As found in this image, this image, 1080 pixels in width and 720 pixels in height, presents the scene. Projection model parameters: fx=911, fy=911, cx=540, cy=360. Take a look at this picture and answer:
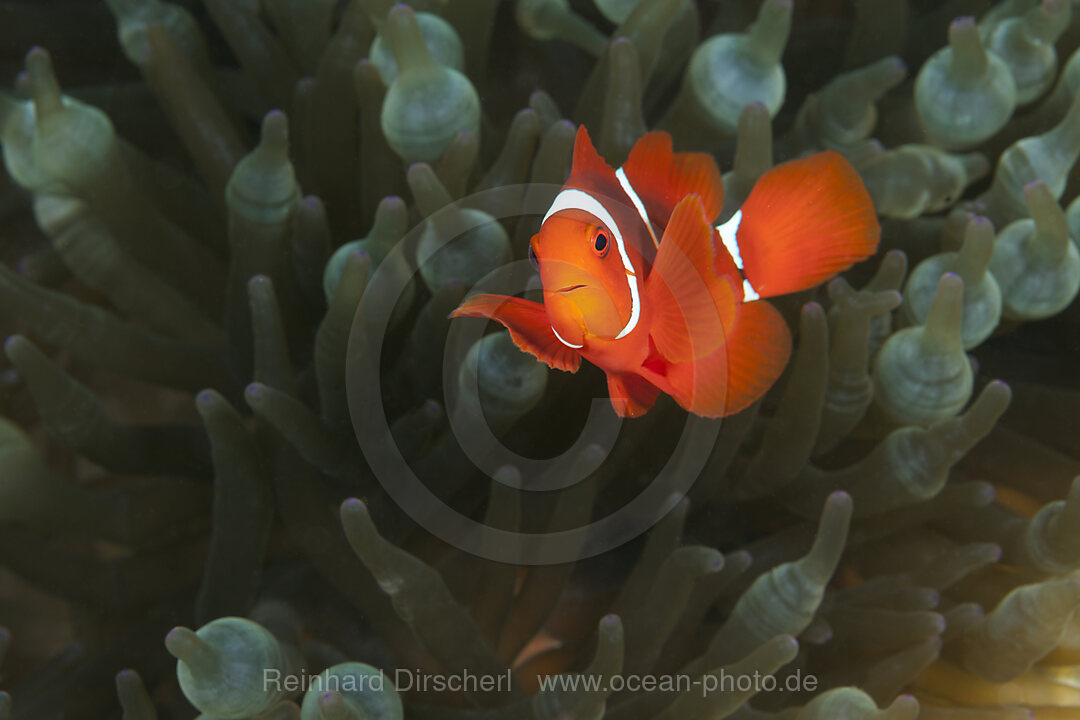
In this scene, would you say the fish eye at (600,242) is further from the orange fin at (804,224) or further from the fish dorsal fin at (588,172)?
the orange fin at (804,224)

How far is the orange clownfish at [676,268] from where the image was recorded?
51 centimetres

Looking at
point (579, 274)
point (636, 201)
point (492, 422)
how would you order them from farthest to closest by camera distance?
1. point (492, 422)
2. point (636, 201)
3. point (579, 274)

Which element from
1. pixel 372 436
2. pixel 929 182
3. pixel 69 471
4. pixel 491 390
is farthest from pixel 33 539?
pixel 929 182

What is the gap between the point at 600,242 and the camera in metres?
A: 0.51

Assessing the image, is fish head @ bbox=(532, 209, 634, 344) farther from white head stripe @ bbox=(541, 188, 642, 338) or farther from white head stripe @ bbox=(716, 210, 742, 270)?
white head stripe @ bbox=(716, 210, 742, 270)

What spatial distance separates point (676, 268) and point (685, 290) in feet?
0.05

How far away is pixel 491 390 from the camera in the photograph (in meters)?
0.72

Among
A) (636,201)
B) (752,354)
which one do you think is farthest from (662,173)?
(752,354)

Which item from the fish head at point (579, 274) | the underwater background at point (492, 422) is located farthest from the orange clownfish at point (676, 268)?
the underwater background at point (492, 422)

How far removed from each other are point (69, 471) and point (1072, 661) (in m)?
1.07

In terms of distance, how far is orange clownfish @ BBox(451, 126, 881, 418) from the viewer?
0.51 m

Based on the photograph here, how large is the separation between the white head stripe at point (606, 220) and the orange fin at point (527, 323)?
5cm

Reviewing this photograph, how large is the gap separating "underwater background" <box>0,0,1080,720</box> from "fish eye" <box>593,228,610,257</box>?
0.68 feet

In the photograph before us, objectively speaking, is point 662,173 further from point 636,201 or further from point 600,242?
point 600,242
